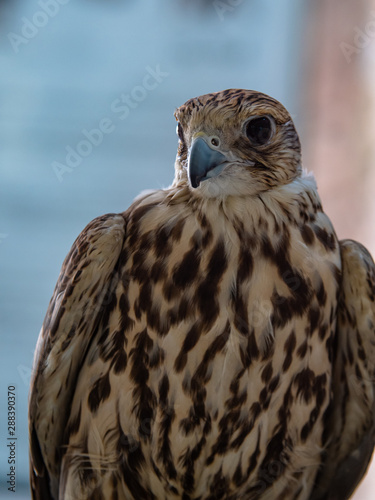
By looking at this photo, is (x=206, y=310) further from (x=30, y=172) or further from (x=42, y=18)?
(x=42, y=18)

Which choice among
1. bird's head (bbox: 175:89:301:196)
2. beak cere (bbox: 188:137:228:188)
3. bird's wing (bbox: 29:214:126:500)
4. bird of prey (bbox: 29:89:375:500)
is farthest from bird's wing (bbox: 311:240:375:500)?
bird's wing (bbox: 29:214:126:500)

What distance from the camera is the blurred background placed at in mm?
2205

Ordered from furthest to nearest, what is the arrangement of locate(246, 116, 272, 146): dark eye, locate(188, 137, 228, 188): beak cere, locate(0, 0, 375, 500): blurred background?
locate(0, 0, 375, 500): blurred background < locate(246, 116, 272, 146): dark eye < locate(188, 137, 228, 188): beak cere

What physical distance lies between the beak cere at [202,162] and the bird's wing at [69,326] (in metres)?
0.28

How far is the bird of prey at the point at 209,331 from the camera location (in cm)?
134

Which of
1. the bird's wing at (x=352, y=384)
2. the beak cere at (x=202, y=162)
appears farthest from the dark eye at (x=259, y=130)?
the bird's wing at (x=352, y=384)

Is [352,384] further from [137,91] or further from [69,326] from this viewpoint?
[137,91]

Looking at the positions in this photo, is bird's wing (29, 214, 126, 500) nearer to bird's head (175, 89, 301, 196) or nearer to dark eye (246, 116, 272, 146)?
bird's head (175, 89, 301, 196)

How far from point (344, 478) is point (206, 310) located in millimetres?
679

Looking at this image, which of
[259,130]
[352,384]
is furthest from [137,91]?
[352,384]

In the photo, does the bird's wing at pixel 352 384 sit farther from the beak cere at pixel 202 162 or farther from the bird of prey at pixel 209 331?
the beak cere at pixel 202 162

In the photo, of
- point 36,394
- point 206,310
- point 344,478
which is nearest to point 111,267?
point 206,310

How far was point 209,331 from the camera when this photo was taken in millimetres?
1328

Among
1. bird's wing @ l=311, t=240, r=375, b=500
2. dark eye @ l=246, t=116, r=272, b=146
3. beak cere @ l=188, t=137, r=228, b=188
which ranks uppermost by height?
dark eye @ l=246, t=116, r=272, b=146
